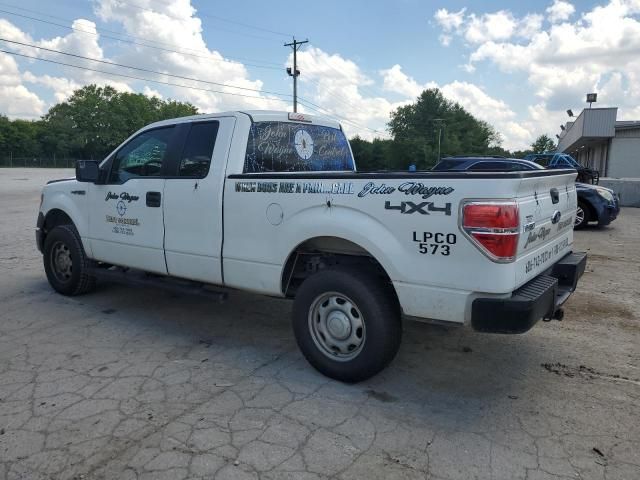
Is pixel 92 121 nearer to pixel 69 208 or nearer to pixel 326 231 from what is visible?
pixel 69 208

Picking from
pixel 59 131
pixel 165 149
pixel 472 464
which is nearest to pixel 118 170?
pixel 165 149

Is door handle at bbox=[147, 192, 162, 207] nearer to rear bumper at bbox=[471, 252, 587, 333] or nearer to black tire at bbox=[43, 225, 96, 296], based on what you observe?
black tire at bbox=[43, 225, 96, 296]

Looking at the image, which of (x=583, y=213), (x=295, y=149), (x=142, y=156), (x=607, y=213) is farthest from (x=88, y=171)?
(x=607, y=213)

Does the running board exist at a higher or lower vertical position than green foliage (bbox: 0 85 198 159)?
lower

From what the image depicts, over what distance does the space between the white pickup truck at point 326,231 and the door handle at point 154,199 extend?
0.02 m

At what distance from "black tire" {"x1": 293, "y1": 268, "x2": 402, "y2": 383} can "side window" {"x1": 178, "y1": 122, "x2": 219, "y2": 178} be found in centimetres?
147

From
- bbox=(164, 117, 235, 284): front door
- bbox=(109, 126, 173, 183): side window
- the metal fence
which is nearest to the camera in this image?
bbox=(164, 117, 235, 284): front door

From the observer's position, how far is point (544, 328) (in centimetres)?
475

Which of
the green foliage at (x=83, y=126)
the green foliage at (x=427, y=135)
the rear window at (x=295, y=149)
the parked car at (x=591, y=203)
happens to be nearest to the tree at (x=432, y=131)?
the green foliage at (x=427, y=135)

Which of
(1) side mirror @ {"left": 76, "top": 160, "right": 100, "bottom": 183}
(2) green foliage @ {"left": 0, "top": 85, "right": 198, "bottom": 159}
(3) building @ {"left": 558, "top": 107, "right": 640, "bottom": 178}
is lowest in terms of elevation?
(1) side mirror @ {"left": 76, "top": 160, "right": 100, "bottom": 183}

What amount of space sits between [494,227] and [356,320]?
116 cm

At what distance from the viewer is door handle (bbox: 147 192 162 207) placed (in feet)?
14.8

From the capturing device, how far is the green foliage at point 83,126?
84750mm

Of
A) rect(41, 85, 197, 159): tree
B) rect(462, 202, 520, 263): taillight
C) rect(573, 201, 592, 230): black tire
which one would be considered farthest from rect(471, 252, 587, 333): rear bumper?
rect(41, 85, 197, 159): tree
